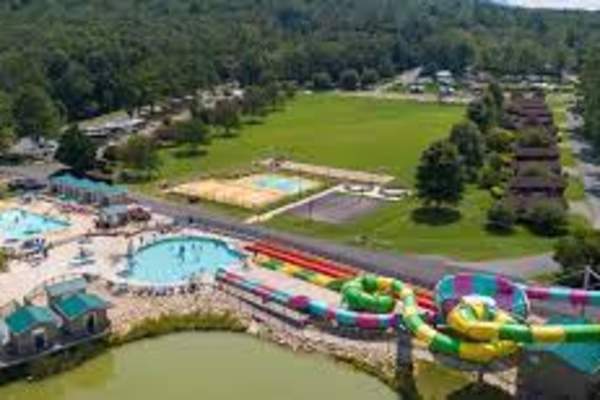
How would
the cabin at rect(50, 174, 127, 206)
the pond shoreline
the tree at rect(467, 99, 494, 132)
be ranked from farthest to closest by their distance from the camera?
1. the tree at rect(467, 99, 494, 132)
2. the cabin at rect(50, 174, 127, 206)
3. the pond shoreline

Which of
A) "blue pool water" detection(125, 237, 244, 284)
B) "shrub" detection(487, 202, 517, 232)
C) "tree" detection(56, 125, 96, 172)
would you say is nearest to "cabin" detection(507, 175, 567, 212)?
"shrub" detection(487, 202, 517, 232)

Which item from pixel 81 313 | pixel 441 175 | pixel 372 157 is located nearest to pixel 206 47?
pixel 372 157

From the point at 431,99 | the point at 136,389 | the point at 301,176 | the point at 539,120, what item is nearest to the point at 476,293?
the point at 136,389

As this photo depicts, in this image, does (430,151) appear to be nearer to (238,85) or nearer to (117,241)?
(117,241)

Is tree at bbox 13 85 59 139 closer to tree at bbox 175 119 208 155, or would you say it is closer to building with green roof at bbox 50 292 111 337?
tree at bbox 175 119 208 155

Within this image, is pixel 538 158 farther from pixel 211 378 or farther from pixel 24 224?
pixel 211 378

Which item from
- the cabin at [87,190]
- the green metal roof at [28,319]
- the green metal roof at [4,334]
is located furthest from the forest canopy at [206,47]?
the green metal roof at [28,319]
